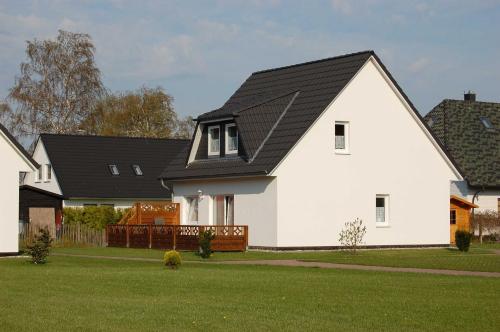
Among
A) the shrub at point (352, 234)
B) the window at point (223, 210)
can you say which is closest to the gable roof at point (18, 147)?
the window at point (223, 210)

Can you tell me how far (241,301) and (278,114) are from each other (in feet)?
78.3

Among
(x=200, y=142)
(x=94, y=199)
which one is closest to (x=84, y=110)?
(x=94, y=199)

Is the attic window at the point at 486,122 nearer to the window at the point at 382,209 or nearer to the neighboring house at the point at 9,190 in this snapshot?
the window at the point at 382,209

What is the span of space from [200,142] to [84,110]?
1329 inches

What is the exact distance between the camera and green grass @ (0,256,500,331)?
1512 cm

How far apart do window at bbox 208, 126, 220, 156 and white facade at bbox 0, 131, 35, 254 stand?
10718 millimetres

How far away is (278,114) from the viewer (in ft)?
136

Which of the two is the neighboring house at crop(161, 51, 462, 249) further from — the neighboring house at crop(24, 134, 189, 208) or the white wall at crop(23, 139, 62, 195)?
the white wall at crop(23, 139, 62, 195)

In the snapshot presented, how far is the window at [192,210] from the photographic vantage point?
1750 inches

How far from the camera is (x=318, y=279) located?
922 inches

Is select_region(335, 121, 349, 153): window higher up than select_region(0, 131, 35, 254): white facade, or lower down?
higher up

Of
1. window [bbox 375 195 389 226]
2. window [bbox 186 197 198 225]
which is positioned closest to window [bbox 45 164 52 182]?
window [bbox 186 197 198 225]

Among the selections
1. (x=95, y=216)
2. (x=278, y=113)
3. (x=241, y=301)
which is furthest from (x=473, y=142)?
(x=241, y=301)

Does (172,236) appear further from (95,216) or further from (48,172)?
(48,172)
